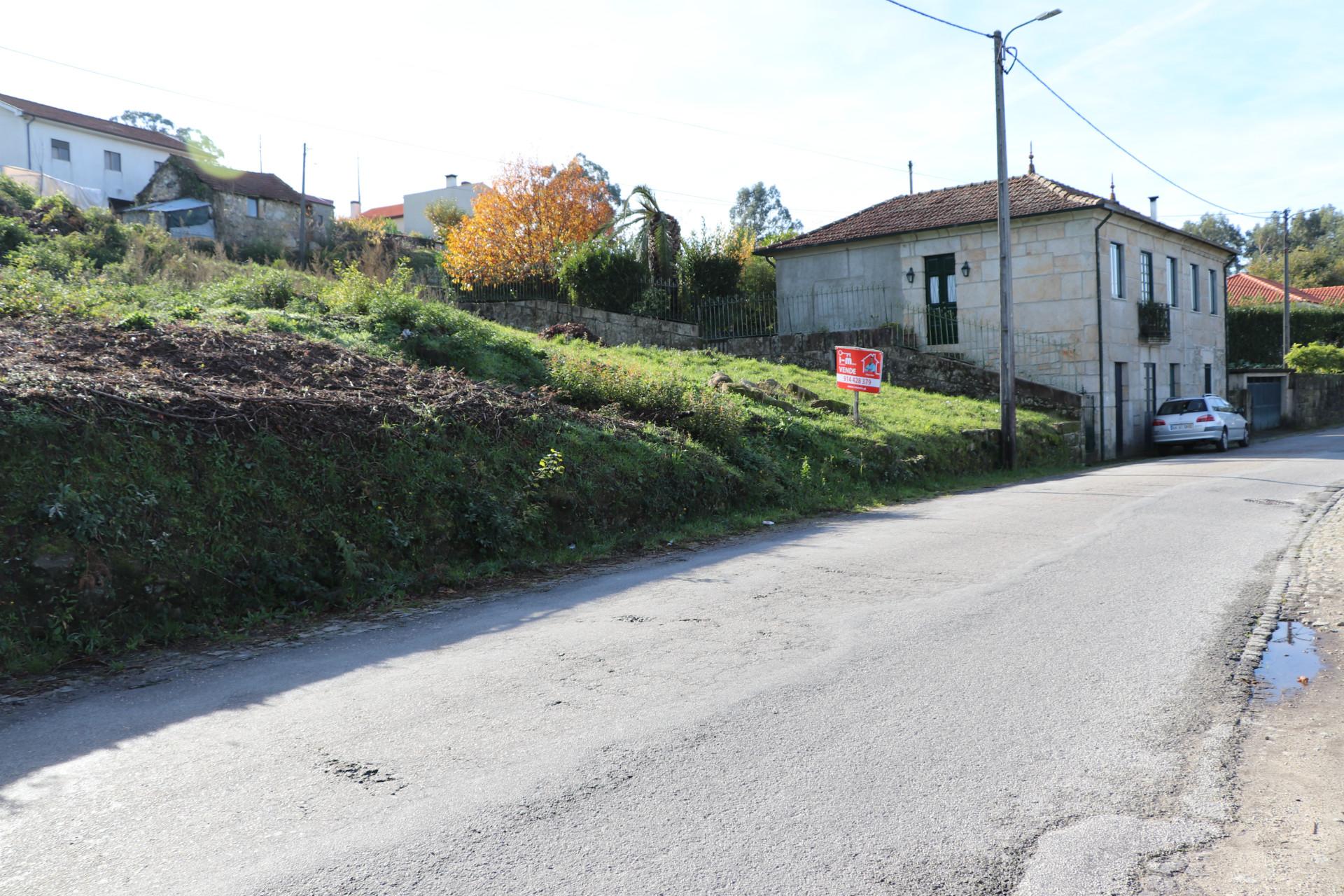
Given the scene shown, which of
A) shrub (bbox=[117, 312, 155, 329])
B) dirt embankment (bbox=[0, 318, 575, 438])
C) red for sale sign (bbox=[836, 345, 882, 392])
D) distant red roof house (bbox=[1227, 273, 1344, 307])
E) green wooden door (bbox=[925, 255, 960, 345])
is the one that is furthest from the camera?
distant red roof house (bbox=[1227, 273, 1344, 307])

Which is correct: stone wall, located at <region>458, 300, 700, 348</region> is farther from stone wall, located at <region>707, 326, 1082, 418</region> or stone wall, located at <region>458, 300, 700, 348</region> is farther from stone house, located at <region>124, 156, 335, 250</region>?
stone house, located at <region>124, 156, 335, 250</region>

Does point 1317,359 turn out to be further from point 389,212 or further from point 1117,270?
point 389,212

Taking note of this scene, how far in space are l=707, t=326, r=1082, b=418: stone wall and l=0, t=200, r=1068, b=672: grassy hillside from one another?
9499mm

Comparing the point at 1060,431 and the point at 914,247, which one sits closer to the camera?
the point at 1060,431

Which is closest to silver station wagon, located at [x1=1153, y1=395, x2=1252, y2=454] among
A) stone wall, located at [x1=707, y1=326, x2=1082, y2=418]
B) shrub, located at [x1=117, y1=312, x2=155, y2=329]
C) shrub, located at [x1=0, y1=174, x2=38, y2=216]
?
stone wall, located at [x1=707, y1=326, x2=1082, y2=418]

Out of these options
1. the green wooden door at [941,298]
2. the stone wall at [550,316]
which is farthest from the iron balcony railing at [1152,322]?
A: the stone wall at [550,316]

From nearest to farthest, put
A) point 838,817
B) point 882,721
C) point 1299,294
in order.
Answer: point 838,817, point 882,721, point 1299,294

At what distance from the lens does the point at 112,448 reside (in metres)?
7.05

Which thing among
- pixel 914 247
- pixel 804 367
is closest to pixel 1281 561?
pixel 804 367

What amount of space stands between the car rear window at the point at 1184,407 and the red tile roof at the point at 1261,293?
33.2m

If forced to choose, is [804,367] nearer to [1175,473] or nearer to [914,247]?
[914,247]

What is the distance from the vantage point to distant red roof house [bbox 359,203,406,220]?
260 feet

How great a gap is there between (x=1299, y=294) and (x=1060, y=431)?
5209 cm

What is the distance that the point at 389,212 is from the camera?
81.8 metres
